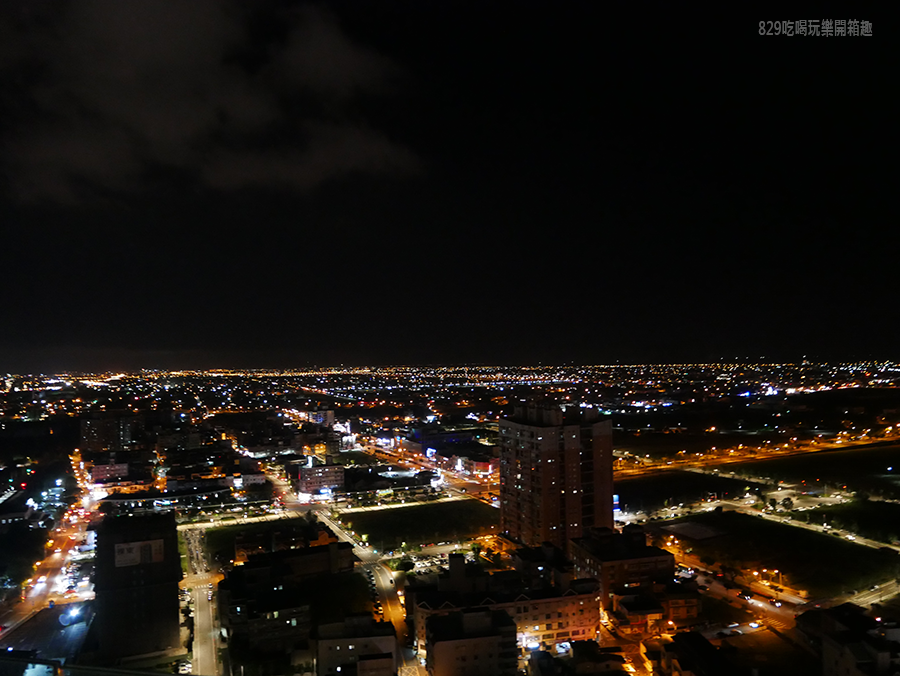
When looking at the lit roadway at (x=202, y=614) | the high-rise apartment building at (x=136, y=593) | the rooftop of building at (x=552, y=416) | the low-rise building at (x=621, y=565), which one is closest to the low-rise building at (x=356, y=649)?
the lit roadway at (x=202, y=614)

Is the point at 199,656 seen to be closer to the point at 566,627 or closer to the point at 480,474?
the point at 566,627

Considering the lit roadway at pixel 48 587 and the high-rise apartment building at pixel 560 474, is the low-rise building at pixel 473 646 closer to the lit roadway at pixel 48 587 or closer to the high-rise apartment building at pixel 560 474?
the high-rise apartment building at pixel 560 474

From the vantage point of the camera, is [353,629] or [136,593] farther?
[136,593]

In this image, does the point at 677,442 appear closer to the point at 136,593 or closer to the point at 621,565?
the point at 621,565

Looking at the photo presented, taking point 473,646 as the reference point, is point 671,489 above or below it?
below

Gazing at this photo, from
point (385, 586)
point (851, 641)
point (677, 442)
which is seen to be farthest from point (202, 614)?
point (677, 442)

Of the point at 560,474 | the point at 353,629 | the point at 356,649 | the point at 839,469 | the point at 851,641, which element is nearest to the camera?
the point at 851,641

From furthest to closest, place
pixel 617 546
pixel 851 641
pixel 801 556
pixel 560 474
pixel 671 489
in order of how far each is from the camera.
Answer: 1. pixel 671 489
2. pixel 560 474
3. pixel 801 556
4. pixel 617 546
5. pixel 851 641

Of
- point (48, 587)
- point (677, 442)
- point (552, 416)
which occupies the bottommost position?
point (48, 587)
